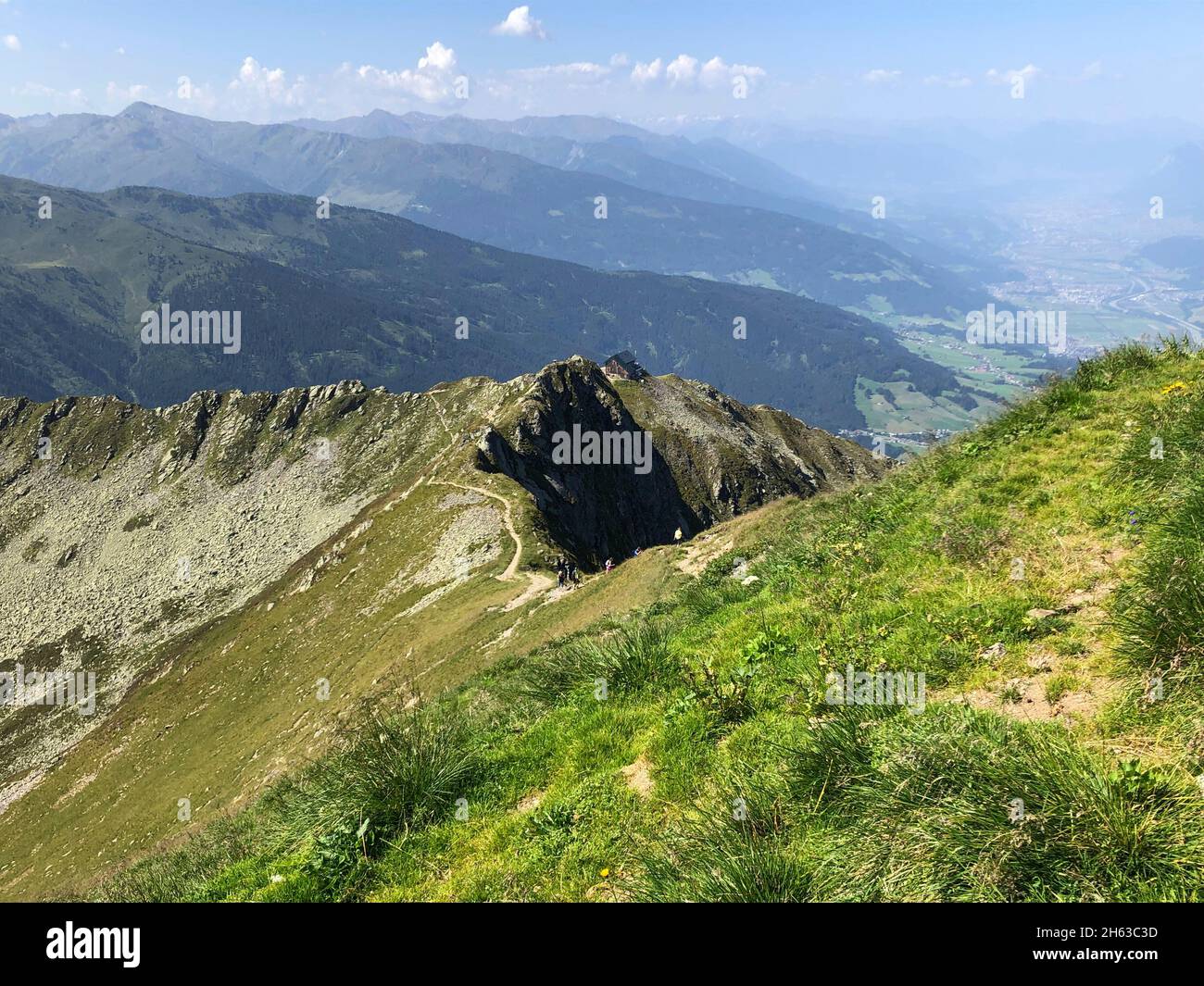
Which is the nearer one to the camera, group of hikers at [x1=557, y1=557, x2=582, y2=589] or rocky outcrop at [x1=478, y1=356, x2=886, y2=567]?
group of hikers at [x1=557, y1=557, x2=582, y2=589]

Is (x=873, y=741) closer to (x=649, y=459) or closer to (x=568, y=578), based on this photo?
(x=568, y=578)

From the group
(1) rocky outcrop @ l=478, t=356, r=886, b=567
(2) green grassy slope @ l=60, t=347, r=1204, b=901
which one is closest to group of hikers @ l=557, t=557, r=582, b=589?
(1) rocky outcrop @ l=478, t=356, r=886, b=567

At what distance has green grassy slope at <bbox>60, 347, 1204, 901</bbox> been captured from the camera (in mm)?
5148

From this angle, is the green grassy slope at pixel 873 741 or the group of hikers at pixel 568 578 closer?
the green grassy slope at pixel 873 741

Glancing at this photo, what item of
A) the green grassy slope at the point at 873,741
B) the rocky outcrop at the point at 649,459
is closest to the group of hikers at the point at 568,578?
the rocky outcrop at the point at 649,459

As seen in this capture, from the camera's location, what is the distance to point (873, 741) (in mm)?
6633

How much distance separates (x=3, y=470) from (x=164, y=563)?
48521 mm

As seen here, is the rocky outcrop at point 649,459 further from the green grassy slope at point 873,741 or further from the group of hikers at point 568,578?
the green grassy slope at point 873,741

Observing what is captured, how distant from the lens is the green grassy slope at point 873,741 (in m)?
5.15

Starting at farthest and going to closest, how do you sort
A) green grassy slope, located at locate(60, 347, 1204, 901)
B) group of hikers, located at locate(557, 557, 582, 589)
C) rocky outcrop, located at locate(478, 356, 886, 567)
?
rocky outcrop, located at locate(478, 356, 886, 567) < group of hikers, located at locate(557, 557, 582, 589) < green grassy slope, located at locate(60, 347, 1204, 901)

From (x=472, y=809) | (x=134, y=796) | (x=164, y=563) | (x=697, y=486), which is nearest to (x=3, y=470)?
(x=164, y=563)

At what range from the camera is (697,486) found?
104000mm

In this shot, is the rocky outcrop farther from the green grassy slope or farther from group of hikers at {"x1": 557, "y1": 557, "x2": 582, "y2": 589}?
the green grassy slope

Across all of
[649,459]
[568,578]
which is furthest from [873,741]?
[649,459]
